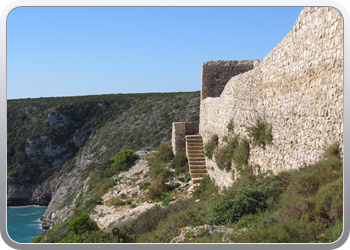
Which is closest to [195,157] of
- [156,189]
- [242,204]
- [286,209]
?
[156,189]

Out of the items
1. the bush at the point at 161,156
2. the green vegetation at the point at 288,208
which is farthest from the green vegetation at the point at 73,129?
the green vegetation at the point at 288,208

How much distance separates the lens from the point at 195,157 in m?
13.9

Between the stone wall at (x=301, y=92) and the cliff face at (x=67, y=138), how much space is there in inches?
802

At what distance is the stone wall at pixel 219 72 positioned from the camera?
1393 centimetres

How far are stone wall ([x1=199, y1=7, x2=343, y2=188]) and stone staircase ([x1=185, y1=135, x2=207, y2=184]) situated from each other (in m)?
4.96

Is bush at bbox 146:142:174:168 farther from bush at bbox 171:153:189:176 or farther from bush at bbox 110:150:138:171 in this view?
bush at bbox 110:150:138:171

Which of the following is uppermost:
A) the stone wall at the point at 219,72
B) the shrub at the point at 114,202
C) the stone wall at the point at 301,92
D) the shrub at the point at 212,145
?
the stone wall at the point at 219,72

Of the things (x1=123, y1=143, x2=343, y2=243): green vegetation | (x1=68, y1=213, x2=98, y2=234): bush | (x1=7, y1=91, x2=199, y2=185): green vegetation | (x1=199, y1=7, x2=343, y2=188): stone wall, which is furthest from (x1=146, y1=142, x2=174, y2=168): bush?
(x1=7, y1=91, x2=199, y2=185): green vegetation

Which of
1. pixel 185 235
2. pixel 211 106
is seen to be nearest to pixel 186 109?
pixel 211 106

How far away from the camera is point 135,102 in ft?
170

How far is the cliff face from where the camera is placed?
28.4 metres

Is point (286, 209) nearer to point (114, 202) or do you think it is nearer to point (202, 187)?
point (202, 187)

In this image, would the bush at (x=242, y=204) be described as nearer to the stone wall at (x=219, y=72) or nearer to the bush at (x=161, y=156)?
the stone wall at (x=219, y=72)
